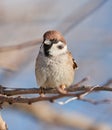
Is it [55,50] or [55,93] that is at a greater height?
[55,50]

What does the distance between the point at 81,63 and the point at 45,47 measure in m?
1.05

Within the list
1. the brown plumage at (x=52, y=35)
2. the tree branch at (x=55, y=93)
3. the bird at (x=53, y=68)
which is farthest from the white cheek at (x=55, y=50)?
the tree branch at (x=55, y=93)

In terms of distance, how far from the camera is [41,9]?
133 inches

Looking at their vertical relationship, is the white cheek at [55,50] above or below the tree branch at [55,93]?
above

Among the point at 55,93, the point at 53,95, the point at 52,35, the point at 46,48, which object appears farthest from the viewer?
the point at 46,48

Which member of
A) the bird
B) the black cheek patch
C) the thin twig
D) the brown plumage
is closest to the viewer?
the thin twig

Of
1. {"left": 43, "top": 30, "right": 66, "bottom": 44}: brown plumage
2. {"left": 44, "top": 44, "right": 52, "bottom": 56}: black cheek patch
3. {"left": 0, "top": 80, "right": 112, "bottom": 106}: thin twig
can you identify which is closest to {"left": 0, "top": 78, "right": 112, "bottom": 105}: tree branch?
{"left": 0, "top": 80, "right": 112, "bottom": 106}: thin twig

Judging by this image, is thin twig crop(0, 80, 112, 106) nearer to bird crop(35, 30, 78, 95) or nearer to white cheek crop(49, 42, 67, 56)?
white cheek crop(49, 42, 67, 56)

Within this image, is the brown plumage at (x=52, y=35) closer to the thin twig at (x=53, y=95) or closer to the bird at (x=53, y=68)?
the bird at (x=53, y=68)

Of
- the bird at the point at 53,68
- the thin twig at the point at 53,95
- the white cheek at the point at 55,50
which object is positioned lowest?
the thin twig at the point at 53,95

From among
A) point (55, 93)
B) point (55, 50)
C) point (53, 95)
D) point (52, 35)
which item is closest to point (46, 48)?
point (55, 50)

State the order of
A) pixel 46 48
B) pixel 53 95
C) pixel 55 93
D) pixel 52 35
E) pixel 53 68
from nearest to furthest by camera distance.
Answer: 1. pixel 53 95
2. pixel 55 93
3. pixel 52 35
4. pixel 46 48
5. pixel 53 68

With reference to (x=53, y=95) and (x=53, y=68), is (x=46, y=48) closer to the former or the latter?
(x=53, y=68)

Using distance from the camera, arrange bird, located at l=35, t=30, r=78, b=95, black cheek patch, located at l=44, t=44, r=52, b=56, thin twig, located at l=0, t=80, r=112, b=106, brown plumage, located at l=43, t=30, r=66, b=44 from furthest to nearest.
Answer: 1. bird, located at l=35, t=30, r=78, b=95
2. black cheek patch, located at l=44, t=44, r=52, b=56
3. brown plumage, located at l=43, t=30, r=66, b=44
4. thin twig, located at l=0, t=80, r=112, b=106
